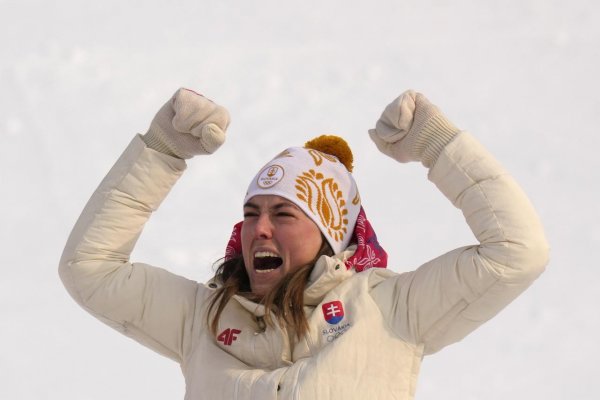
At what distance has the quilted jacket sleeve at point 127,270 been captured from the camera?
11.6ft

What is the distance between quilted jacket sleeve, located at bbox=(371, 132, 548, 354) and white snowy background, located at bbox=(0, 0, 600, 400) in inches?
91.0

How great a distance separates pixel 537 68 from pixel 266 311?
4896 millimetres

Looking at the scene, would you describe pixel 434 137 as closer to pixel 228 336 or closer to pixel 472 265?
pixel 472 265

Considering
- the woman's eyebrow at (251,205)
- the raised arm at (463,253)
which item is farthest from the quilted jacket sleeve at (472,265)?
the woman's eyebrow at (251,205)

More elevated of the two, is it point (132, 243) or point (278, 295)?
point (132, 243)

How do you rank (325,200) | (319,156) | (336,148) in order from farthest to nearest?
(336,148)
(319,156)
(325,200)

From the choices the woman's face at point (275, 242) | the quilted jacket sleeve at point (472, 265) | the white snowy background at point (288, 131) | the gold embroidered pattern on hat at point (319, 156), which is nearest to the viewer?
the quilted jacket sleeve at point (472, 265)

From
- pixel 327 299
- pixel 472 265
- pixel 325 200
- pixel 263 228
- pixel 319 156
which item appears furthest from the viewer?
pixel 319 156

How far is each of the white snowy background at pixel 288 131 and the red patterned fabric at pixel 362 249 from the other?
2077 millimetres

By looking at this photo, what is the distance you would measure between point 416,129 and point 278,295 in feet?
1.97

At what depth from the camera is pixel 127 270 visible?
3570mm

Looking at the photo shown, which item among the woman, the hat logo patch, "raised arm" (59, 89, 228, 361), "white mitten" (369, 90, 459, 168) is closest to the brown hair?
the woman

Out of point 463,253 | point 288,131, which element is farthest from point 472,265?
point 288,131

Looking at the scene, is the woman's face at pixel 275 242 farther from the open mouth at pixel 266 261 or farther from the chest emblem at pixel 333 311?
the chest emblem at pixel 333 311
